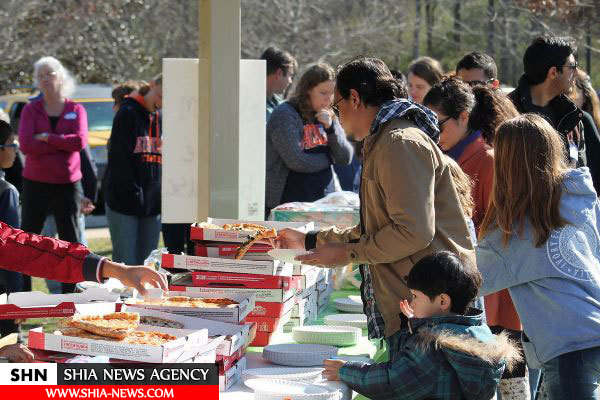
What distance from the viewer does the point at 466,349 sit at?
9.46 feet

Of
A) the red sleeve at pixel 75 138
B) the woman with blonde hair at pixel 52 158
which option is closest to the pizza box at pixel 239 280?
the woman with blonde hair at pixel 52 158

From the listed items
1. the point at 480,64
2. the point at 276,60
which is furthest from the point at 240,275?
the point at 276,60

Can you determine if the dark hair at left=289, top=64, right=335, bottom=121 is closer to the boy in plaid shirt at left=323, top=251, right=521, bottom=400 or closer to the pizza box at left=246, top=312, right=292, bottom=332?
the pizza box at left=246, top=312, right=292, bottom=332

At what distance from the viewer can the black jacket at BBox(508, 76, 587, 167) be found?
5.29 m

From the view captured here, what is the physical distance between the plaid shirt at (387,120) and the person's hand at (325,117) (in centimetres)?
299

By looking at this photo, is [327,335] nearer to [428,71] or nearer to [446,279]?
[446,279]

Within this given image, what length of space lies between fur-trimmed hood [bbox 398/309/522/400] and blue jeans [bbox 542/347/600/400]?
46 cm

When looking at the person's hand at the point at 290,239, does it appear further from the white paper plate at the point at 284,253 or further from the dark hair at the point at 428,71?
the dark hair at the point at 428,71

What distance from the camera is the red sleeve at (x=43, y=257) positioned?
327cm

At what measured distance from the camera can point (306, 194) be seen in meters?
6.39

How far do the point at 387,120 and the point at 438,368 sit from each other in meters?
0.86

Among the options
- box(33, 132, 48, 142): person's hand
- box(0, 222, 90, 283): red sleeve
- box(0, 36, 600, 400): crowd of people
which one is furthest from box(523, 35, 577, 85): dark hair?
box(33, 132, 48, 142): person's hand

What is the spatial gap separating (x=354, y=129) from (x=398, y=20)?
48.5 feet

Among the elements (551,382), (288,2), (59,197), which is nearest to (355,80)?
(551,382)
